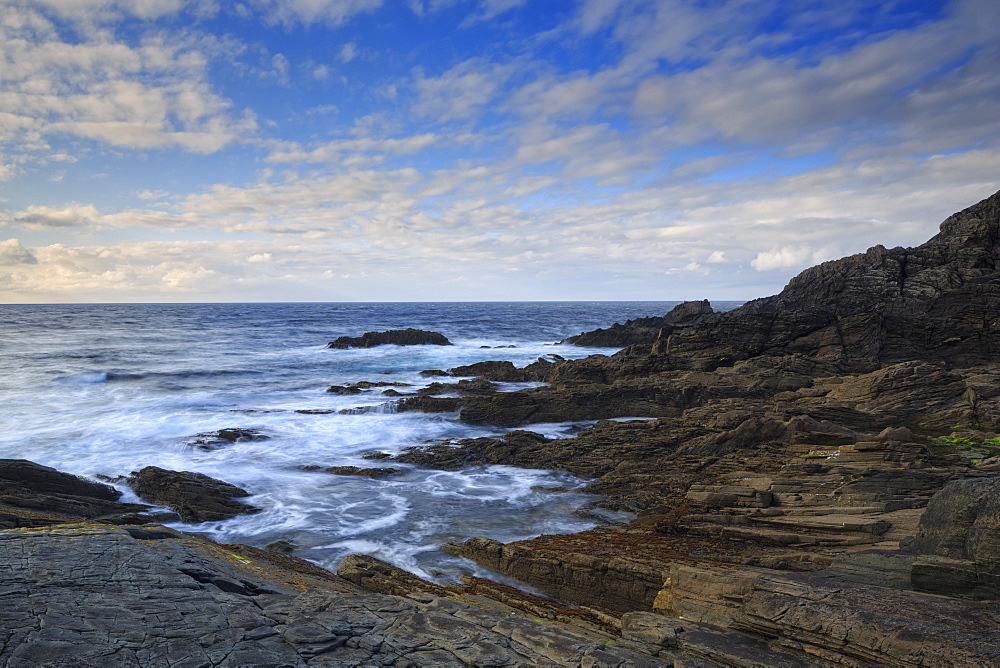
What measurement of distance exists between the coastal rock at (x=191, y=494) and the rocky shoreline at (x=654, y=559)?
18 cm

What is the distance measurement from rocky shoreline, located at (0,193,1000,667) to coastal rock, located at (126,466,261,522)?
184mm

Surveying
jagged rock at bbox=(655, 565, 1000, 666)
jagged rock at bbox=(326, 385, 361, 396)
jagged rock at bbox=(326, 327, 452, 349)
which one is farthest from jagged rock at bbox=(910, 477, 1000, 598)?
jagged rock at bbox=(326, 327, 452, 349)

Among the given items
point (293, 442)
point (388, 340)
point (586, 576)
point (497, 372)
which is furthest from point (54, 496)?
point (388, 340)

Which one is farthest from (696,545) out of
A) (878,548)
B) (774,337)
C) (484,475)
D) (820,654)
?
(774,337)

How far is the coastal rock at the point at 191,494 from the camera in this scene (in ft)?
53.5

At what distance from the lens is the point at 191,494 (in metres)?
16.8

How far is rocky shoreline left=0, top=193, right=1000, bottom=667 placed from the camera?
5.97 metres

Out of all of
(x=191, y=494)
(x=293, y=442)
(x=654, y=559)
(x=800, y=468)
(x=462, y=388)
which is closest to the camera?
(x=654, y=559)

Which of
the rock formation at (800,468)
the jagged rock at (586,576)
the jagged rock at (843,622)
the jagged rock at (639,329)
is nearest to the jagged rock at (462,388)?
the rock formation at (800,468)

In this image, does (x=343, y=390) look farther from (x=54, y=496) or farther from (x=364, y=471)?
(x=54, y=496)

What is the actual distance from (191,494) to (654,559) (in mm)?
14165

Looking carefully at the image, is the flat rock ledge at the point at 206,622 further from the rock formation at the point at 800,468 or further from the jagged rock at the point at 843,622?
the rock formation at the point at 800,468

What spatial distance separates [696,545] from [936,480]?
590 centimetres

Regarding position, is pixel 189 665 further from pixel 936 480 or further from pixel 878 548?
pixel 936 480
